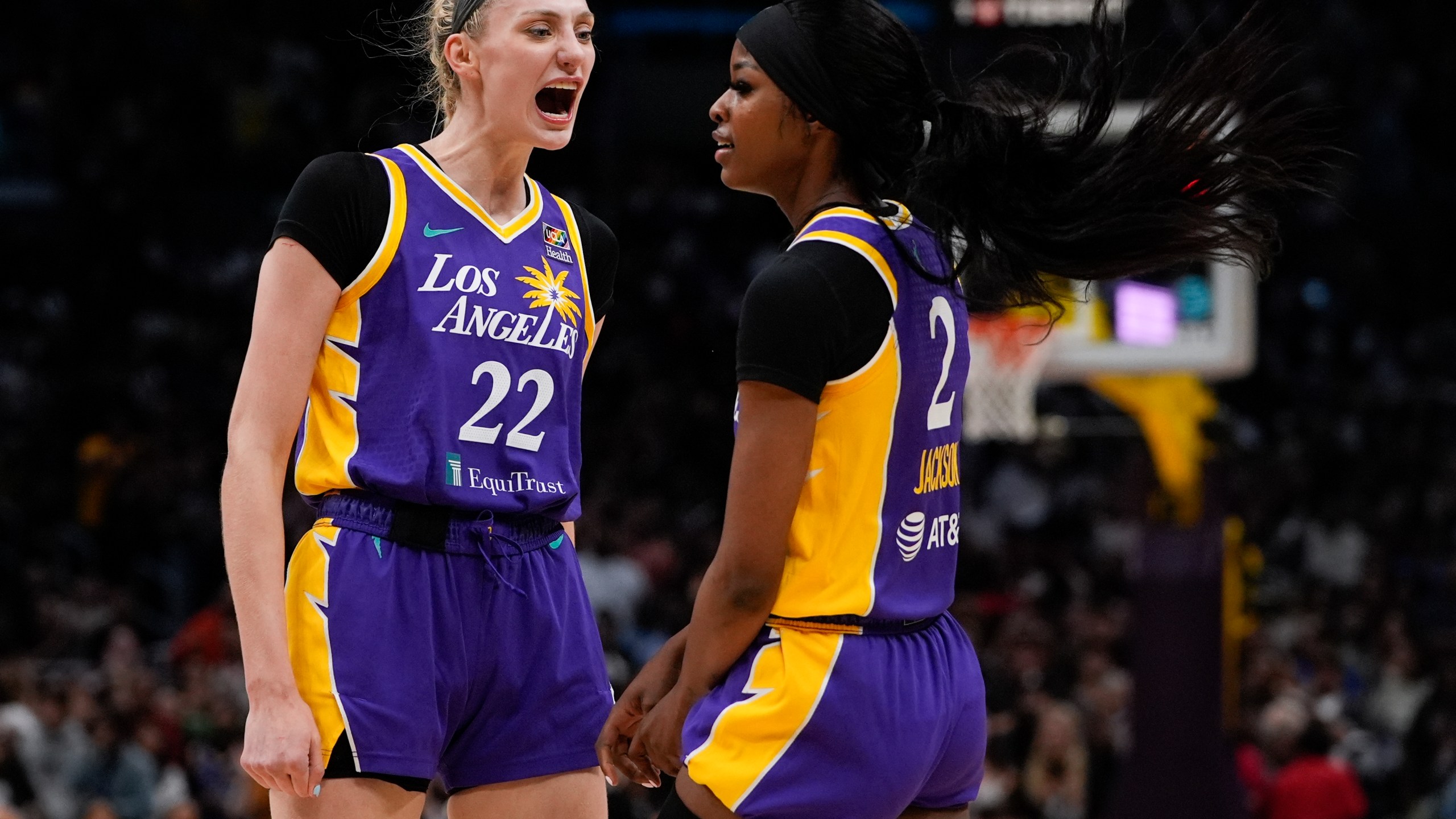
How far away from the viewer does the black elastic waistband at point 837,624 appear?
2.73m

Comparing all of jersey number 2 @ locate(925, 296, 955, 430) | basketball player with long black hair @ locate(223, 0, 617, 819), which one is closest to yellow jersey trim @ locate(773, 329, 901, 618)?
jersey number 2 @ locate(925, 296, 955, 430)

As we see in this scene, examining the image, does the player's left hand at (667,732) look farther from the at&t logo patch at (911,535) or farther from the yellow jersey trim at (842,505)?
the at&t logo patch at (911,535)

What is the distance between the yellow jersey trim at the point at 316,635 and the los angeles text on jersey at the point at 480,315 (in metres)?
0.42

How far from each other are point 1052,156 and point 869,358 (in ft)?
1.79

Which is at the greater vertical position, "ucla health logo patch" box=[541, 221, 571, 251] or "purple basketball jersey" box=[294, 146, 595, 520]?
"ucla health logo patch" box=[541, 221, 571, 251]

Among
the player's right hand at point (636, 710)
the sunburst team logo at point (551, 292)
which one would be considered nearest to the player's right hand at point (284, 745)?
the player's right hand at point (636, 710)

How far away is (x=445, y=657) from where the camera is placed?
2.97 meters

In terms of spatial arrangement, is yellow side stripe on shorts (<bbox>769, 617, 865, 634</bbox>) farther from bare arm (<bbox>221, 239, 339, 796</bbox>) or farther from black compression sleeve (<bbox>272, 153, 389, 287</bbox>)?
black compression sleeve (<bbox>272, 153, 389, 287</bbox>)

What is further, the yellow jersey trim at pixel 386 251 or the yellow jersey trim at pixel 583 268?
the yellow jersey trim at pixel 583 268

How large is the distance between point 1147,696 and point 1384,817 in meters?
2.05

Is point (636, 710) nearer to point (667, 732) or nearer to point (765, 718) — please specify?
point (667, 732)

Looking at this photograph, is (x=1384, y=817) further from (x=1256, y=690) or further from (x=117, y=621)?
(x=117, y=621)

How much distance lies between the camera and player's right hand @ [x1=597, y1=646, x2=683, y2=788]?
2893 mm

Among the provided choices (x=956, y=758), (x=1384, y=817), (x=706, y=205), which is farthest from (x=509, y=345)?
(x=706, y=205)
